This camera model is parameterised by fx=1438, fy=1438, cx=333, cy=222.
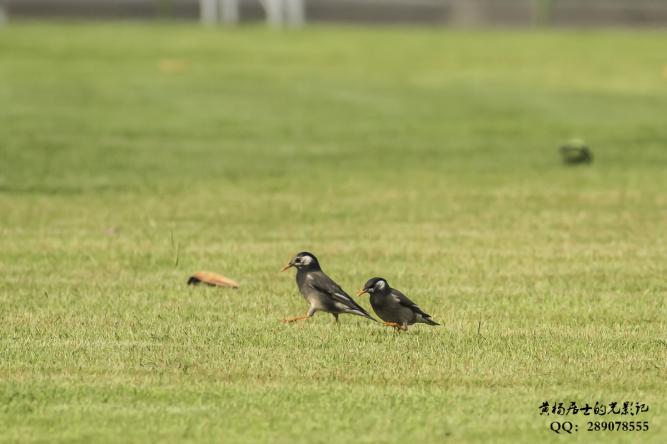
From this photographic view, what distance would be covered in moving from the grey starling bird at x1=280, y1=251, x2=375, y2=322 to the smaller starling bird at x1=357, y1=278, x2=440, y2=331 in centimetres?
11

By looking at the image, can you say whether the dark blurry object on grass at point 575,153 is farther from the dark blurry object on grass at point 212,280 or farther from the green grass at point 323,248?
the dark blurry object on grass at point 212,280

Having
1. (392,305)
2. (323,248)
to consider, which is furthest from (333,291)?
(323,248)

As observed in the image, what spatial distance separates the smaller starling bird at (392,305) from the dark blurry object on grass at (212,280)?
197 centimetres

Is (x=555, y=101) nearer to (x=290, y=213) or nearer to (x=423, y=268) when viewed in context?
(x=290, y=213)

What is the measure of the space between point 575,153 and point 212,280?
28.0 ft

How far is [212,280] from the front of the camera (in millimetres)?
10922

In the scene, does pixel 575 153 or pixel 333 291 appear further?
pixel 575 153

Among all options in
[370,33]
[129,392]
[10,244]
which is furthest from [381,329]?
[370,33]

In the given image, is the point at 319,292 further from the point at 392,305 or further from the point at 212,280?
the point at 212,280

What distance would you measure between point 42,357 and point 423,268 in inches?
162

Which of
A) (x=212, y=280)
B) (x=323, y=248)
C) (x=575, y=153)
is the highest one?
(x=212, y=280)

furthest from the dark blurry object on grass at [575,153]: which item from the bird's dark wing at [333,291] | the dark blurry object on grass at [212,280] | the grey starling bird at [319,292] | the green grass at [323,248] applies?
the bird's dark wing at [333,291]

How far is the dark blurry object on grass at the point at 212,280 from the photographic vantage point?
1091 cm

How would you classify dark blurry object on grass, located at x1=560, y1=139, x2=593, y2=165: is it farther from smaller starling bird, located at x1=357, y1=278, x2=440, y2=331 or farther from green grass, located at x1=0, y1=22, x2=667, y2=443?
smaller starling bird, located at x1=357, y1=278, x2=440, y2=331
